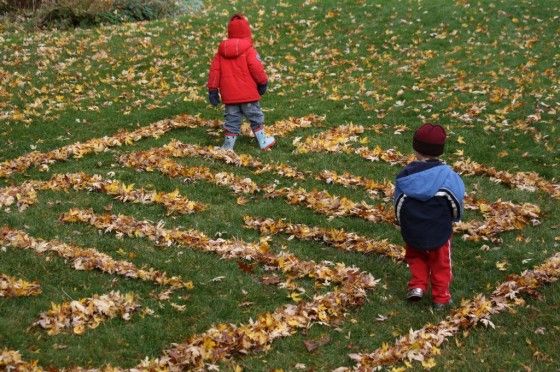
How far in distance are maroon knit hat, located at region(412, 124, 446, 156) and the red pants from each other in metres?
0.93

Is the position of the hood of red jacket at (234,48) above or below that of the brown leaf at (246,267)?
above

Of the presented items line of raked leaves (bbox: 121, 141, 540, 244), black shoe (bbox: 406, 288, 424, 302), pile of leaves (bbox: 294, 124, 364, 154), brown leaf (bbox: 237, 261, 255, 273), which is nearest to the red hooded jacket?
line of raked leaves (bbox: 121, 141, 540, 244)

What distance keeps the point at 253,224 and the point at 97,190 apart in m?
2.65

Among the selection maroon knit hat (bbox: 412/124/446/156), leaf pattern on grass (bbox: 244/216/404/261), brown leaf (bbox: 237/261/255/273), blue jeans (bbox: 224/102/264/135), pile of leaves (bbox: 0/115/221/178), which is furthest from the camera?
blue jeans (bbox: 224/102/264/135)

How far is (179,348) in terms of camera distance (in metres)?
5.93

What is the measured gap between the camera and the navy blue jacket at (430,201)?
21.3 feet

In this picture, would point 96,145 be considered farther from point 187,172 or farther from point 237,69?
point 237,69

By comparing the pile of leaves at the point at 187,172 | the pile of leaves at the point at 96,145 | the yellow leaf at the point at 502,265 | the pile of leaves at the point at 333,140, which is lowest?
the pile of leaves at the point at 96,145

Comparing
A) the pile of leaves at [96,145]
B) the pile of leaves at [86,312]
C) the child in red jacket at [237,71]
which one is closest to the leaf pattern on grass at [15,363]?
the pile of leaves at [86,312]

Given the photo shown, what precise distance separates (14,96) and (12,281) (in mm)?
9632

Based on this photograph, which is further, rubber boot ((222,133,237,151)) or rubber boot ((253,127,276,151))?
rubber boot ((253,127,276,151))

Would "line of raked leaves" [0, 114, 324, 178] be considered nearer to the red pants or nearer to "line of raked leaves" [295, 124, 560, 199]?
"line of raked leaves" [295, 124, 560, 199]

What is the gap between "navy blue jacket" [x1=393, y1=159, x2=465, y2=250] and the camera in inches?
256

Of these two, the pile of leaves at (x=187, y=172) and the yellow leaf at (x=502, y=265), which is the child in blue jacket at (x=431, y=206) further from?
the pile of leaves at (x=187, y=172)
